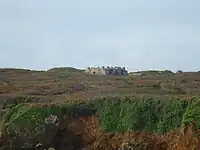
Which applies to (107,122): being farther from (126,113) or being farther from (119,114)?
(126,113)

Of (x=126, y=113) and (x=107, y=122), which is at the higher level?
(x=126, y=113)

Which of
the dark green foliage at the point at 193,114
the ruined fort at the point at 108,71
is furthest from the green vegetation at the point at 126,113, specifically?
the ruined fort at the point at 108,71

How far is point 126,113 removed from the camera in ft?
93.4

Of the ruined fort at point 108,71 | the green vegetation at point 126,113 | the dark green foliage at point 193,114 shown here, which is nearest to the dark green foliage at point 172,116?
the green vegetation at point 126,113

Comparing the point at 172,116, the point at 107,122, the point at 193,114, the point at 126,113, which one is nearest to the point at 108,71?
the point at 107,122

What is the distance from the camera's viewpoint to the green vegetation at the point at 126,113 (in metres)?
26.6

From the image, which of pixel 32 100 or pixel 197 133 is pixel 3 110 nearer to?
pixel 32 100

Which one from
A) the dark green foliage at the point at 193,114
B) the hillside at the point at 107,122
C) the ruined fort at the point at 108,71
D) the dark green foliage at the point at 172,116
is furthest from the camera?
the ruined fort at the point at 108,71

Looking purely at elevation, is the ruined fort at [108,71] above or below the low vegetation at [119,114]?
above

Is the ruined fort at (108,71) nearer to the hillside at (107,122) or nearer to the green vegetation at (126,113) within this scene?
the hillside at (107,122)

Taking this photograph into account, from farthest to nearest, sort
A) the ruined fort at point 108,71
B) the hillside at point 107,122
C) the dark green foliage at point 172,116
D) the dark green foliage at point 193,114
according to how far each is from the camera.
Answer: the ruined fort at point 108,71
the dark green foliage at point 172,116
the hillside at point 107,122
the dark green foliage at point 193,114

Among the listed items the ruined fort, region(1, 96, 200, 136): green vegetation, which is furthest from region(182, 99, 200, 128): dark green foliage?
the ruined fort

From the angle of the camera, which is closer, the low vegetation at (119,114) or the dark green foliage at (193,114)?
the dark green foliage at (193,114)

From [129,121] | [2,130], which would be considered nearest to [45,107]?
[2,130]
